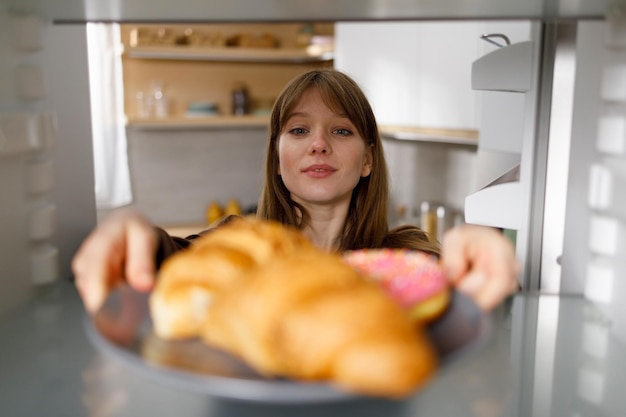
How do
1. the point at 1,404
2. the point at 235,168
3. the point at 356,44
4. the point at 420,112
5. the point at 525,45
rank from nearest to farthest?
the point at 1,404 → the point at 525,45 → the point at 420,112 → the point at 356,44 → the point at 235,168

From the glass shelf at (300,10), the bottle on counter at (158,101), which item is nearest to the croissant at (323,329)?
the glass shelf at (300,10)

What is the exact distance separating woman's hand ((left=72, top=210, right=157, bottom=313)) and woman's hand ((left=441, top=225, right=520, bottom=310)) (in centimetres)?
14

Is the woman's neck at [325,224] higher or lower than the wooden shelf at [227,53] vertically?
lower

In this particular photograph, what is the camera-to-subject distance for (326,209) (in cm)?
84

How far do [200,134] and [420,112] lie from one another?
1129mm

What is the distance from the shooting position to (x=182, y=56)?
Answer: 2230mm

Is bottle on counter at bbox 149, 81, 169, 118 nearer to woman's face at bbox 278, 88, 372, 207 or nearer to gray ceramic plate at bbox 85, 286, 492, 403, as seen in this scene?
woman's face at bbox 278, 88, 372, 207

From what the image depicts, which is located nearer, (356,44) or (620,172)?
(620,172)

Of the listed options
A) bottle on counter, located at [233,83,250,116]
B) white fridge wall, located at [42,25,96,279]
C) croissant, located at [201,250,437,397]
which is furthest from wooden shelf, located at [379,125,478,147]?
croissant, located at [201,250,437,397]

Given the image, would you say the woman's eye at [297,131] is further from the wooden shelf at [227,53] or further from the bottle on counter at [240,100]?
the bottle on counter at [240,100]

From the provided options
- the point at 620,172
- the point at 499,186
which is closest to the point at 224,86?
the point at 499,186

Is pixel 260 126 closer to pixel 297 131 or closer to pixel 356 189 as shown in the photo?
pixel 356 189

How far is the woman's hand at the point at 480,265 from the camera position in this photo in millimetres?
262

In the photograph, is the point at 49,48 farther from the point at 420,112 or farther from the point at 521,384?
the point at 420,112
